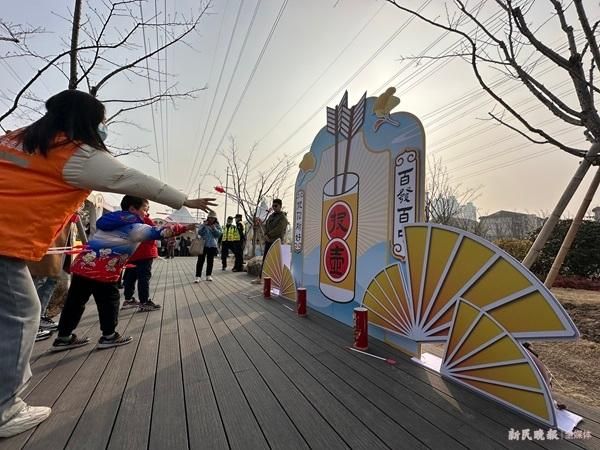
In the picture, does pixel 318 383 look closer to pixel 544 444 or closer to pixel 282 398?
pixel 282 398

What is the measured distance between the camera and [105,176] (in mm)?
1487

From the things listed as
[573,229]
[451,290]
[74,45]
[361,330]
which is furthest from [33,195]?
[74,45]

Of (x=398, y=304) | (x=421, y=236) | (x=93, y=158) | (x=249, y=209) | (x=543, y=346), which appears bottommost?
(x=543, y=346)

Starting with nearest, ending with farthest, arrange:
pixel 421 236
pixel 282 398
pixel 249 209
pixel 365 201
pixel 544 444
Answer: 1. pixel 544 444
2. pixel 282 398
3. pixel 421 236
4. pixel 365 201
5. pixel 249 209

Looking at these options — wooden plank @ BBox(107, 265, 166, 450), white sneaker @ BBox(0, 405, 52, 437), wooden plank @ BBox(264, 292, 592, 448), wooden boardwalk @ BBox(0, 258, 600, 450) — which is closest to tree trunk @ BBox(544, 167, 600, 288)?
wooden boardwalk @ BBox(0, 258, 600, 450)

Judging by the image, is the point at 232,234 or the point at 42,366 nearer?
the point at 42,366

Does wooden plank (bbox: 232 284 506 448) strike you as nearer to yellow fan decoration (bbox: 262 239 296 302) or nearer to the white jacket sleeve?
the white jacket sleeve

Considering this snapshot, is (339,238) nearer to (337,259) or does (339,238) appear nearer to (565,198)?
(337,259)

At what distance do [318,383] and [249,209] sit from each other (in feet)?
53.7

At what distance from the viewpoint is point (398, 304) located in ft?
8.84

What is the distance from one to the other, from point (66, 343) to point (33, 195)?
6.24 feet

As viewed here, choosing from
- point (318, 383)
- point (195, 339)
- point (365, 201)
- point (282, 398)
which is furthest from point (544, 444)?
point (195, 339)

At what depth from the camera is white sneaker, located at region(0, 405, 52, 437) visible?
4.68 ft

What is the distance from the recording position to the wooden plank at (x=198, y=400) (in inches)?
56.6
